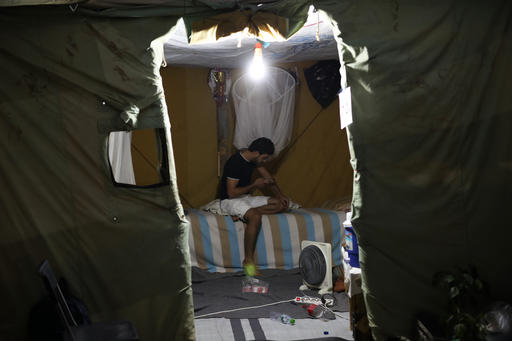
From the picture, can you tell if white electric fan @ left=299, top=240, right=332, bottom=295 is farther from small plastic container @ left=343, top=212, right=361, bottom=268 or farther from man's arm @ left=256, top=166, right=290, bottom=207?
man's arm @ left=256, top=166, right=290, bottom=207

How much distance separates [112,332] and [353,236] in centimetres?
170

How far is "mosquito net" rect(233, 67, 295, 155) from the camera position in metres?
5.65

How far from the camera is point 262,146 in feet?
17.8

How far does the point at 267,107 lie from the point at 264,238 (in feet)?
5.18

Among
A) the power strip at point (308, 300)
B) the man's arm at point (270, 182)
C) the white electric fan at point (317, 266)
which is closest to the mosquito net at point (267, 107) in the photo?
the man's arm at point (270, 182)

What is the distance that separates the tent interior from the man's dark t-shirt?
2303mm

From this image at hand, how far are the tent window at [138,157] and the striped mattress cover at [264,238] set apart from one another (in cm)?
94

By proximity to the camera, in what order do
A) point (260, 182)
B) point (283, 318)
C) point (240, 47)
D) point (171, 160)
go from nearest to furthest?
point (171, 160), point (283, 318), point (240, 47), point (260, 182)

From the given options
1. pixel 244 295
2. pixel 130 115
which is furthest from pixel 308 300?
pixel 130 115

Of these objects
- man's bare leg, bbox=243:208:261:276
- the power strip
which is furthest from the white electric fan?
man's bare leg, bbox=243:208:261:276

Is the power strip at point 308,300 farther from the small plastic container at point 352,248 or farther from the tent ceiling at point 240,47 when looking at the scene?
the tent ceiling at point 240,47

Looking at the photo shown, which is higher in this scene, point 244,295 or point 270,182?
point 270,182

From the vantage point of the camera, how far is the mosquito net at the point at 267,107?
5648mm

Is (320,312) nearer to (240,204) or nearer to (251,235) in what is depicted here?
(251,235)
